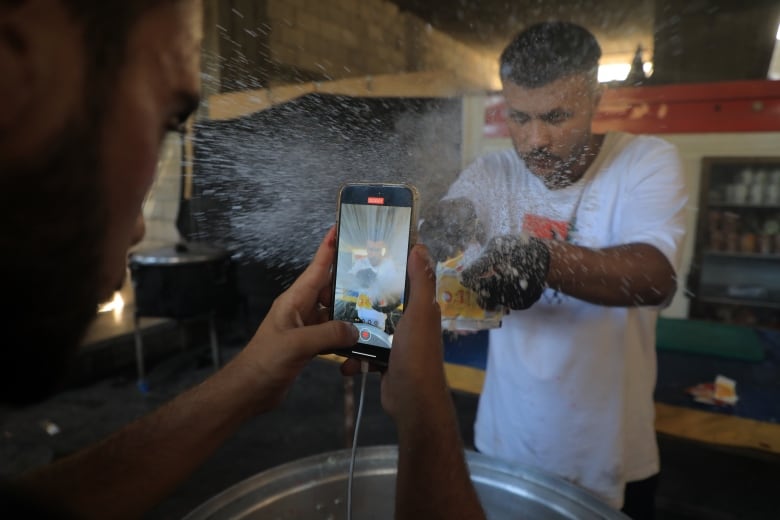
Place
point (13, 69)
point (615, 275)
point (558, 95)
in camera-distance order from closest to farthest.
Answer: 1. point (13, 69)
2. point (558, 95)
3. point (615, 275)

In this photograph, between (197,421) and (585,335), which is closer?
(197,421)

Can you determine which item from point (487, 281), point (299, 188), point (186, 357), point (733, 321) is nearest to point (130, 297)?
point (186, 357)

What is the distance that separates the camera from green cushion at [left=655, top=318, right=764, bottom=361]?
5.32 ft

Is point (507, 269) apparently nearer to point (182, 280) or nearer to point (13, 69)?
point (13, 69)

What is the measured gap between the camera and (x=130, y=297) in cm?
309

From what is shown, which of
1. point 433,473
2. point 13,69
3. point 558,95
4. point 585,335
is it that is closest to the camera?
point 13,69

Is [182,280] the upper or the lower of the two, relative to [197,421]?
lower

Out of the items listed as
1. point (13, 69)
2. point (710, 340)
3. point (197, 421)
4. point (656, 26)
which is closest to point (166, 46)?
point (13, 69)

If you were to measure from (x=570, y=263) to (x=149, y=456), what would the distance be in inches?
23.8

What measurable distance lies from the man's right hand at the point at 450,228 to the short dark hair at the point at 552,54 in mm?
191

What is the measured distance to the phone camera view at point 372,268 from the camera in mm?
513

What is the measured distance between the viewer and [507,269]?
67 cm

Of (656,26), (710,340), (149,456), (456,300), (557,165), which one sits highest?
(656,26)

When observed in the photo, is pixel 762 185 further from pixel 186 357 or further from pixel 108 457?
pixel 186 357
